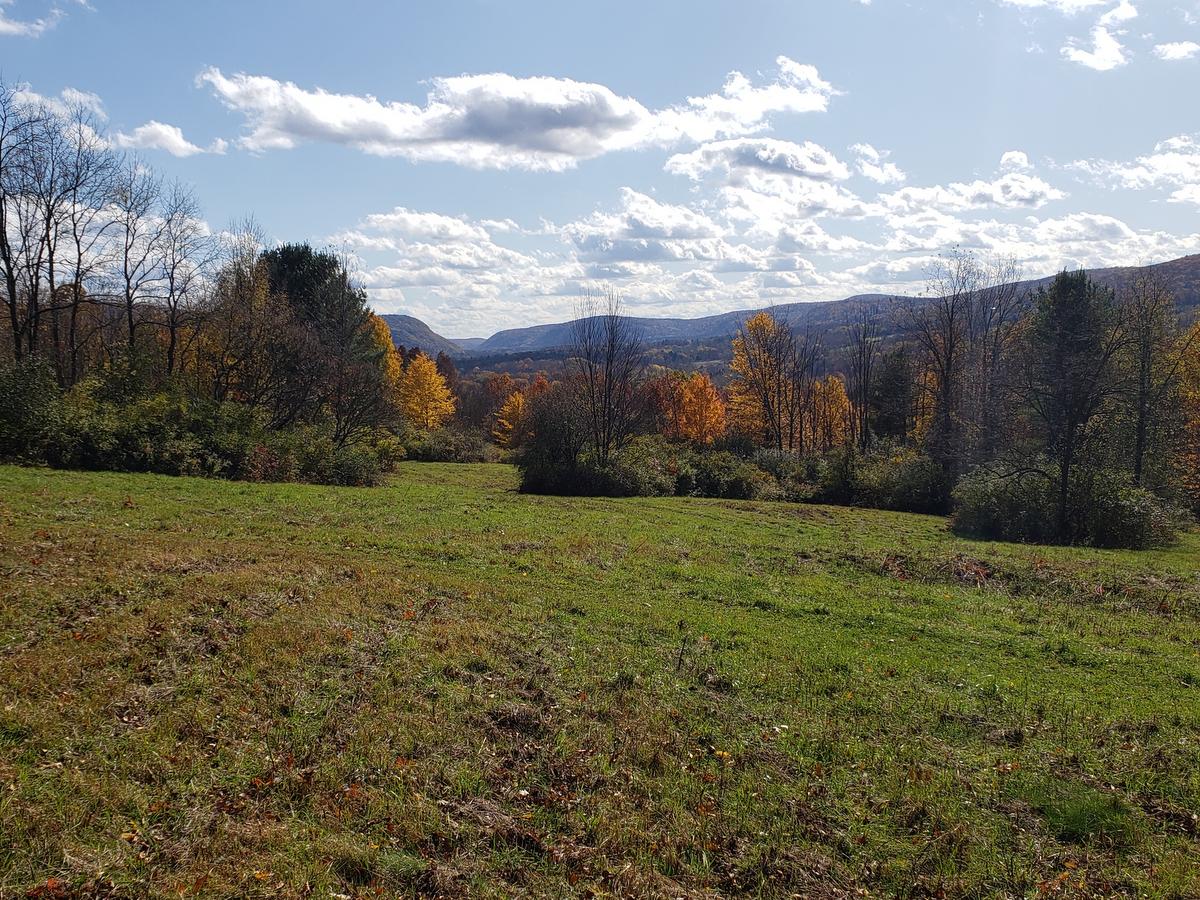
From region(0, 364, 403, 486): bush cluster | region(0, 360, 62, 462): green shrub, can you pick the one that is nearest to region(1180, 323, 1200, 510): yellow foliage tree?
region(0, 364, 403, 486): bush cluster

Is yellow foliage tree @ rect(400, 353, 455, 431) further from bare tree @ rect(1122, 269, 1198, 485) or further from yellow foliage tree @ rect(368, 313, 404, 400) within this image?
bare tree @ rect(1122, 269, 1198, 485)

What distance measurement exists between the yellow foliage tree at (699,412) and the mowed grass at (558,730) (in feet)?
128

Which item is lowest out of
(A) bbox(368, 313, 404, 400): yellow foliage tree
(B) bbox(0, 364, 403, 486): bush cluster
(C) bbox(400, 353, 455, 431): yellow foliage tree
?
(B) bbox(0, 364, 403, 486): bush cluster

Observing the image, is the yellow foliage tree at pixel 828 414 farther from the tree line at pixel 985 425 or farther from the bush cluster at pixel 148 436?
the bush cluster at pixel 148 436

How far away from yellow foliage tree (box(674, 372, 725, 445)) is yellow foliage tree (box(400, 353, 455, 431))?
19150 millimetres

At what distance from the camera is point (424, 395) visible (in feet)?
174

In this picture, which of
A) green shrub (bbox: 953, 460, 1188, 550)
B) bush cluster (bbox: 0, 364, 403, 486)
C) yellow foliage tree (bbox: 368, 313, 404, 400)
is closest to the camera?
bush cluster (bbox: 0, 364, 403, 486)

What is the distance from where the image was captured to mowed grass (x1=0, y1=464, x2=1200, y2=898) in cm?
439

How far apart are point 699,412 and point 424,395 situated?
72.8 feet

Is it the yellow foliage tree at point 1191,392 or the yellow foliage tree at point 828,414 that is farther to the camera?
the yellow foliage tree at point 828,414

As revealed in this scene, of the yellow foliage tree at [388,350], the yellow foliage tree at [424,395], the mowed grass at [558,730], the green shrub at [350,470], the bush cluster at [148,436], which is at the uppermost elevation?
the yellow foliage tree at [388,350]

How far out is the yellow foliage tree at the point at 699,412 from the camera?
2020 inches

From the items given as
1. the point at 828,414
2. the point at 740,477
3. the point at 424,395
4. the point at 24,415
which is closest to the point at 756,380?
the point at 828,414

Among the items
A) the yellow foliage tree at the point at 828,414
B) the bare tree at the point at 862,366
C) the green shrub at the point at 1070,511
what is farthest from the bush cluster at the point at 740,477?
the yellow foliage tree at the point at 828,414
